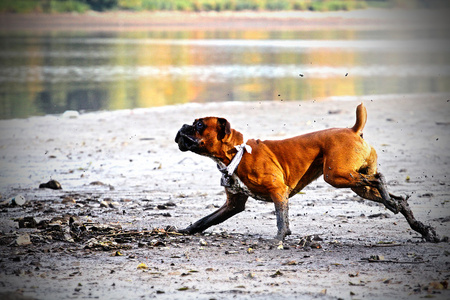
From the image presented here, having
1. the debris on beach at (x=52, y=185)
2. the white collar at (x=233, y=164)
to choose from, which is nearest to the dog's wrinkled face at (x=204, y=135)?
the white collar at (x=233, y=164)

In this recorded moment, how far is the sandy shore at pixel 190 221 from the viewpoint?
17.9 feet

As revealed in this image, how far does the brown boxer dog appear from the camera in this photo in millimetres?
6676

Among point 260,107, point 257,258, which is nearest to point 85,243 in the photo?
point 257,258

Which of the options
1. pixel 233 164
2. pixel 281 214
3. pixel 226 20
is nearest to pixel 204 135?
pixel 233 164

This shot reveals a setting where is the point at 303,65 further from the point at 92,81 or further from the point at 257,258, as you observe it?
the point at 257,258

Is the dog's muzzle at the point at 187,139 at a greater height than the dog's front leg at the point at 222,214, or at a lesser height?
greater

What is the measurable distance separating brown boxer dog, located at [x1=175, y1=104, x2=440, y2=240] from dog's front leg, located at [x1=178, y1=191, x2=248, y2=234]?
0.12m

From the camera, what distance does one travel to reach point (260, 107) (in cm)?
1759

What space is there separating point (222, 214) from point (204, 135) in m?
0.89

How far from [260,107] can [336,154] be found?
11.0 m

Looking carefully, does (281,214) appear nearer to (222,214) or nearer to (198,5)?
(222,214)

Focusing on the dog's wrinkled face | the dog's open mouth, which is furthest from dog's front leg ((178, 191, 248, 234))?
the dog's open mouth

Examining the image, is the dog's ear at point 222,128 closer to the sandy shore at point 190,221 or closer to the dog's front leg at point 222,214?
the dog's front leg at point 222,214

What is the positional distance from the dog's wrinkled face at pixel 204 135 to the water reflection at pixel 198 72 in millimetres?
10982
